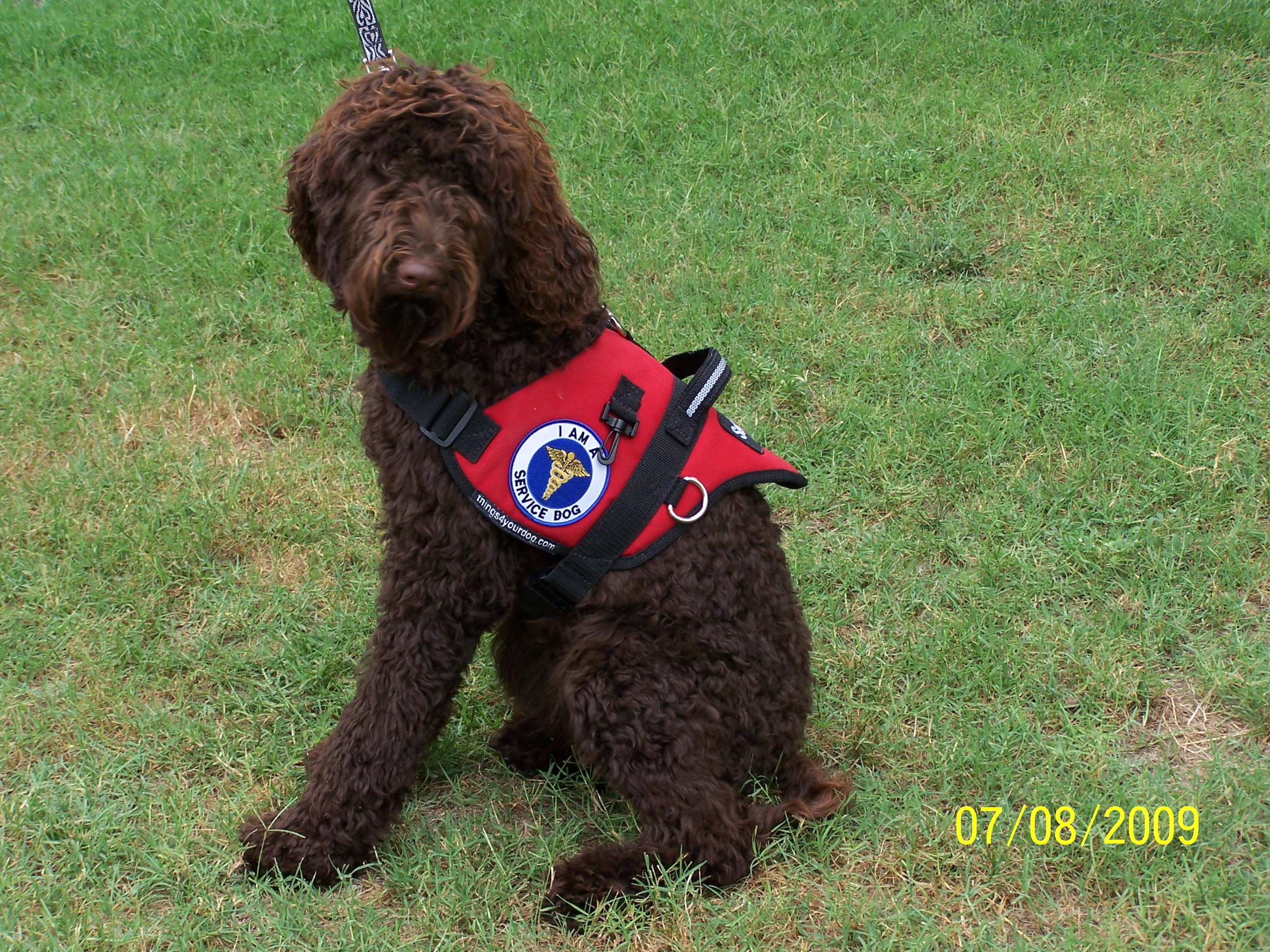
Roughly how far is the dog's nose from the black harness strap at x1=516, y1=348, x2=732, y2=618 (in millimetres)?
738

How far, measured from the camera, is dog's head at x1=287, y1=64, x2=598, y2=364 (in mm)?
2518

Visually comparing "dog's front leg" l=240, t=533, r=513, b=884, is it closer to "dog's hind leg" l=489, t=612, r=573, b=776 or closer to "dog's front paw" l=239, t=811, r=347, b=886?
"dog's front paw" l=239, t=811, r=347, b=886

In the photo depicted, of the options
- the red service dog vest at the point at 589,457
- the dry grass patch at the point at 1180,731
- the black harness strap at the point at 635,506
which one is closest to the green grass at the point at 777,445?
the dry grass patch at the point at 1180,731

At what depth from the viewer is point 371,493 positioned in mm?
4496

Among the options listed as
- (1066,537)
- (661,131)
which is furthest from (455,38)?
(1066,537)

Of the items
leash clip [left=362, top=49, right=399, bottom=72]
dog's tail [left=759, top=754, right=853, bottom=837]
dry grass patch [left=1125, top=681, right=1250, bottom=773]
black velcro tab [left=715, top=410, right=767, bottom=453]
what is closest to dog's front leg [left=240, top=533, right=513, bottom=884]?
black velcro tab [left=715, top=410, right=767, bottom=453]

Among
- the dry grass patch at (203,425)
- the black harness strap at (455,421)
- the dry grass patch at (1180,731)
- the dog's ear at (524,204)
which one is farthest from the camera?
the dry grass patch at (203,425)

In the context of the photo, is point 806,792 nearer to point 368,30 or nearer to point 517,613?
point 517,613

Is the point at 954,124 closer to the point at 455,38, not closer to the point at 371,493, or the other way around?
the point at 455,38

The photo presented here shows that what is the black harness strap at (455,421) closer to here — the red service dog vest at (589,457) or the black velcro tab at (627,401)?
the red service dog vest at (589,457)

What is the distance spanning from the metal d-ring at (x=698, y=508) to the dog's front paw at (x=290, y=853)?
121 cm

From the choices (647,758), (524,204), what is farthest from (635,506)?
(524,204)
